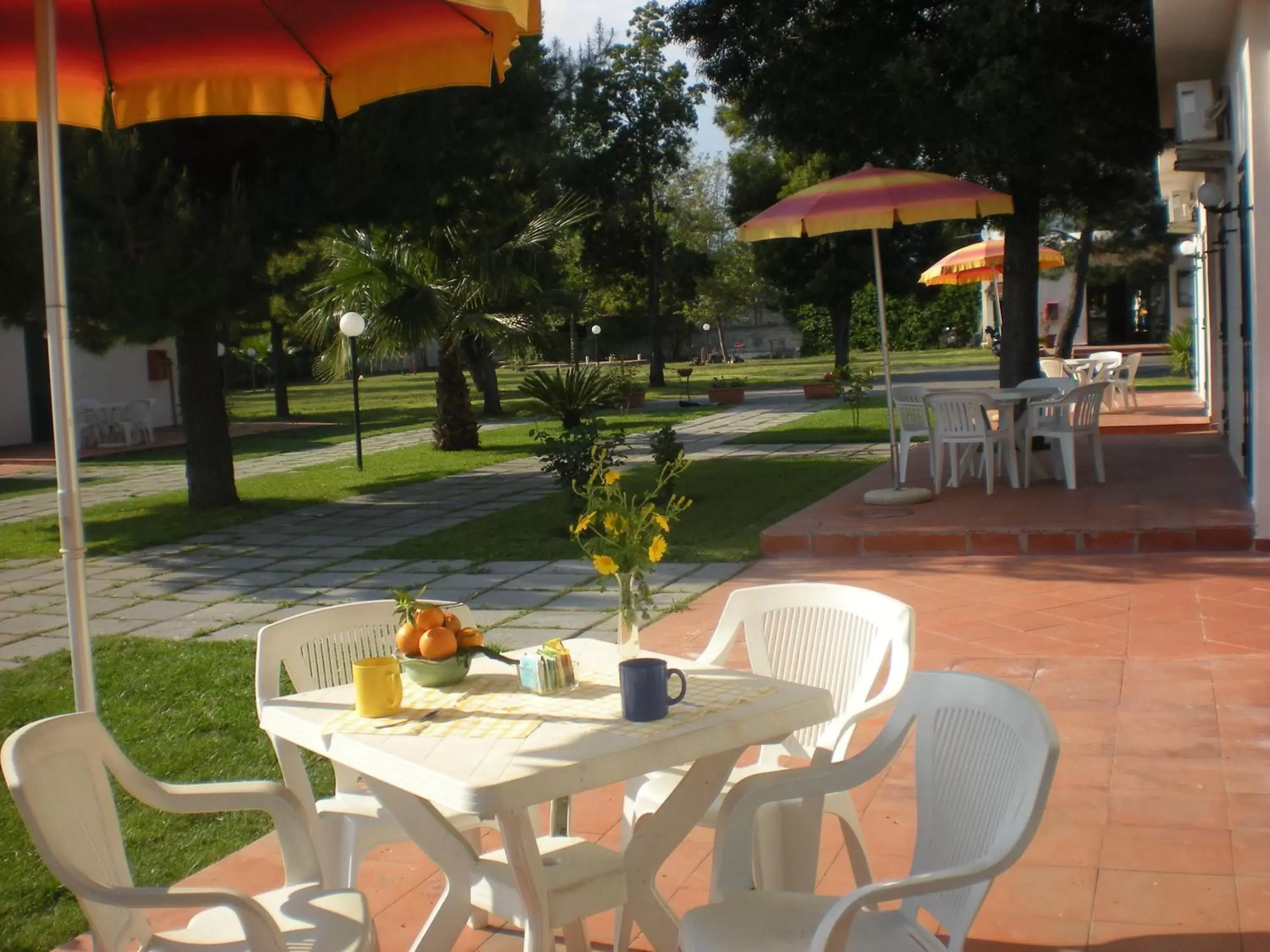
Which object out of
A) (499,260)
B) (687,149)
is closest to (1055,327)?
(687,149)

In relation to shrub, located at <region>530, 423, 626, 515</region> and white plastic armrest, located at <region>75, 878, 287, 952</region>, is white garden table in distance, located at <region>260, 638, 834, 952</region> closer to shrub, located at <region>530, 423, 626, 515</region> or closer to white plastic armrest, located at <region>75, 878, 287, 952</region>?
white plastic armrest, located at <region>75, 878, 287, 952</region>

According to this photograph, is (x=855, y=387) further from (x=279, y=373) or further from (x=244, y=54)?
(x=244, y=54)

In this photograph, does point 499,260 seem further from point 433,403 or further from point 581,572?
point 433,403

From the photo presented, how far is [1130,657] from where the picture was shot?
17.2 feet

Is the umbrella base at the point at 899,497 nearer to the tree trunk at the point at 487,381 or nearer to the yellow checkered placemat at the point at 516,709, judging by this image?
the yellow checkered placemat at the point at 516,709

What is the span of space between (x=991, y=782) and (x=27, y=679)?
15.7 ft

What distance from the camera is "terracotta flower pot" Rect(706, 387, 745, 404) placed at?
23.7 m

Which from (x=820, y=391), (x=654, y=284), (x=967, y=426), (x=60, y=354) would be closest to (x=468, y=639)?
(x=60, y=354)

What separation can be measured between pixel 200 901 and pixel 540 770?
62 cm

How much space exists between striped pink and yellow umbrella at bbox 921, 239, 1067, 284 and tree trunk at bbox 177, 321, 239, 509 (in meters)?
8.87

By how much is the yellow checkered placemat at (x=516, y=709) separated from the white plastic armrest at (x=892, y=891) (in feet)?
1.65

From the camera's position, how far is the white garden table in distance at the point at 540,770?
230 cm

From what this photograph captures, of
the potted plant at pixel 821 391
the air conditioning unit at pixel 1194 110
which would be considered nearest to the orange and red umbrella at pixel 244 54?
the air conditioning unit at pixel 1194 110

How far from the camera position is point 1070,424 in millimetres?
9148
